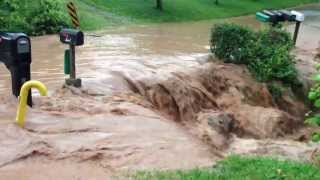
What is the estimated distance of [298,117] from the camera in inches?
519

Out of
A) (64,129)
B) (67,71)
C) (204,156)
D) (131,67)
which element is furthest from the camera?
(131,67)

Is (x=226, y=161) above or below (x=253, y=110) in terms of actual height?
above

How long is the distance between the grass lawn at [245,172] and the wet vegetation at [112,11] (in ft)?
46.9

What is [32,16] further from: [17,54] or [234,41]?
[17,54]

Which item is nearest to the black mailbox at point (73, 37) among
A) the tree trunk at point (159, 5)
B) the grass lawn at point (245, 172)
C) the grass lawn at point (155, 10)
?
the grass lawn at point (245, 172)

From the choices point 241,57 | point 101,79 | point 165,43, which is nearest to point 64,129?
point 101,79

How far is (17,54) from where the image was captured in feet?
26.0

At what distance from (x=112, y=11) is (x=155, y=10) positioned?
9.89 ft

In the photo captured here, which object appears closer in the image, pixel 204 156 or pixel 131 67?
pixel 204 156

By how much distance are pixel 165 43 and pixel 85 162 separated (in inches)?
446

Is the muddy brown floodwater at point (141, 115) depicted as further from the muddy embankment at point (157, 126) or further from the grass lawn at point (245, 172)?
the grass lawn at point (245, 172)

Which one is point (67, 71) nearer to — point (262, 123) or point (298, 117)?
point (262, 123)

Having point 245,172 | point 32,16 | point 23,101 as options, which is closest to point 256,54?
point 23,101

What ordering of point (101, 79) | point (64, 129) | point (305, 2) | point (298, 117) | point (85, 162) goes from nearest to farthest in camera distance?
1. point (85, 162)
2. point (64, 129)
3. point (101, 79)
4. point (298, 117)
5. point (305, 2)
